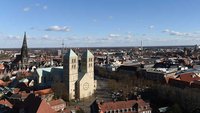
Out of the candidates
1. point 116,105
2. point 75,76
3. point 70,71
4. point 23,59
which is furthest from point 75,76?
point 23,59

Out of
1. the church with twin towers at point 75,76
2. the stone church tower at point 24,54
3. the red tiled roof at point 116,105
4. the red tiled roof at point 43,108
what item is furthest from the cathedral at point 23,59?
the red tiled roof at point 43,108

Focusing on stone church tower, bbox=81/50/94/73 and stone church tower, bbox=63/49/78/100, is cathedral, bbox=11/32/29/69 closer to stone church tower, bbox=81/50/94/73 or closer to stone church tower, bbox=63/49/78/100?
stone church tower, bbox=81/50/94/73

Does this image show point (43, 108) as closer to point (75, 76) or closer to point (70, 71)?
point (70, 71)

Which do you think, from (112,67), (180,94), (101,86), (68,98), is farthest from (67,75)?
(112,67)

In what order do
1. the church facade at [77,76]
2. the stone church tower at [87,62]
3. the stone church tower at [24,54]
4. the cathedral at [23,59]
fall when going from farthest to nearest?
the cathedral at [23,59] < the stone church tower at [24,54] < the stone church tower at [87,62] < the church facade at [77,76]

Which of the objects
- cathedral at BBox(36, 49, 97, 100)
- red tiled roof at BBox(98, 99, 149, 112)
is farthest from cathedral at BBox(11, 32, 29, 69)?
red tiled roof at BBox(98, 99, 149, 112)

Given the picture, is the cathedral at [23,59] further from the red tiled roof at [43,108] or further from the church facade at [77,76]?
the red tiled roof at [43,108]

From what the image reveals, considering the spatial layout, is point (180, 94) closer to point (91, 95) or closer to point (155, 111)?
point (155, 111)

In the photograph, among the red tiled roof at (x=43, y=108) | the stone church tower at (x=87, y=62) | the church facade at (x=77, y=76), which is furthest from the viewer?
the stone church tower at (x=87, y=62)

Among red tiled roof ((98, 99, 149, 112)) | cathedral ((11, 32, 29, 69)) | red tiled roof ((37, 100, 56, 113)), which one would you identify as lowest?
red tiled roof ((98, 99, 149, 112))

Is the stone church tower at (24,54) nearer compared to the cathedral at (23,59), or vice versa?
the stone church tower at (24,54)
